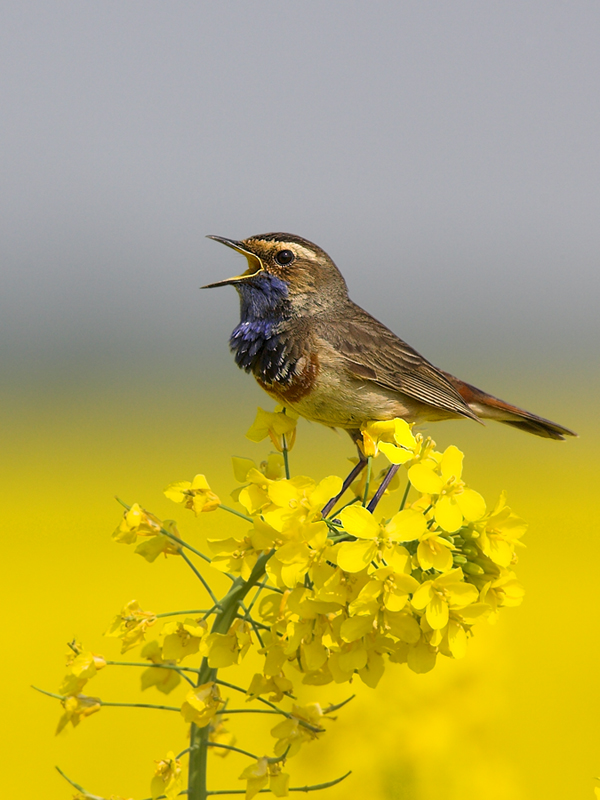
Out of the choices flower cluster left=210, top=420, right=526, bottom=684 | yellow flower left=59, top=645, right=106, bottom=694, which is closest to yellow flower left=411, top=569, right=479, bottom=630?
flower cluster left=210, top=420, right=526, bottom=684

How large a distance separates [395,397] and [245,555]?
1.61 m

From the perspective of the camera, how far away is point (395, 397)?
3918 mm

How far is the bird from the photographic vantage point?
3672 millimetres

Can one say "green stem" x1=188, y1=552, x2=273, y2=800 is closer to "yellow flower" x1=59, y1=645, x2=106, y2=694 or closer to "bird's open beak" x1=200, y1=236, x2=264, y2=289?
"yellow flower" x1=59, y1=645, x2=106, y2=694

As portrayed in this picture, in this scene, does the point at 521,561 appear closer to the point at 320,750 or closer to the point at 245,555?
the point at 320,750

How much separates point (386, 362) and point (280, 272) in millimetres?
639

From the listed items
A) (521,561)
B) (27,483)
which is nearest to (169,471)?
(27,483)

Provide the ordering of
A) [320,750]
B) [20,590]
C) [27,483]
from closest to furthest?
1. [320,750]
2. [20,590]
3. [27,483]

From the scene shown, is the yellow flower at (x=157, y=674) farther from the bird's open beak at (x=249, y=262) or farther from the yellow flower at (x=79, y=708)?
the bird's open beak at (x=249, y=262)

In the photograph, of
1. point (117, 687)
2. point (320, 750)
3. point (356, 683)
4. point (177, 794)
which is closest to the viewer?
point (177, 794)

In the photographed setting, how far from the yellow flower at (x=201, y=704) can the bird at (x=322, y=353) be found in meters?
1.50

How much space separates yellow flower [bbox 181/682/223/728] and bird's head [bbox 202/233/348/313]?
6.24ft

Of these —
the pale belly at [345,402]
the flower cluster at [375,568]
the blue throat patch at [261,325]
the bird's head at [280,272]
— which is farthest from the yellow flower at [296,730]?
the bird's head at [280,272]

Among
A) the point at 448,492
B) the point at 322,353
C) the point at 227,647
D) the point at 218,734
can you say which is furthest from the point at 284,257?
the point at 218,734
